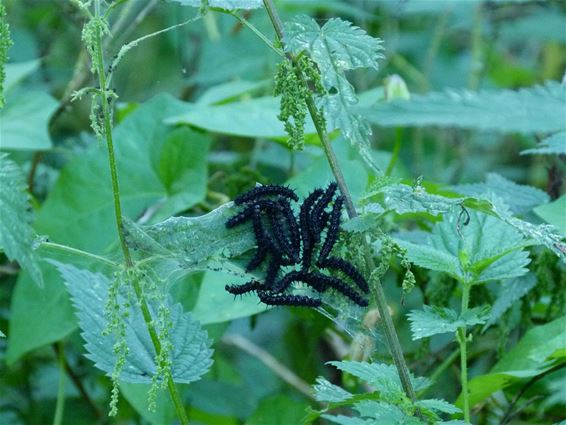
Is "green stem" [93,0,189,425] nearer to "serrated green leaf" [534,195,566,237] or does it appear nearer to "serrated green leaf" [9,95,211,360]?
"serrated green leaf" [534,195,566,237]

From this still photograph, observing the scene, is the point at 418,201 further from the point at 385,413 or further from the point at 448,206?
the point at 385,413

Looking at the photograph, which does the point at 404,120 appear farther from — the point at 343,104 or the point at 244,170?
the point at 244,170

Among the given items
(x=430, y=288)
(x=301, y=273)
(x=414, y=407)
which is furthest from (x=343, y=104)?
(x=430, y=288)

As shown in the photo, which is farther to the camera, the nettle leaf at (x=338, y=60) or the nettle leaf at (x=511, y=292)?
the nettle leaf at (x=511, y=292)

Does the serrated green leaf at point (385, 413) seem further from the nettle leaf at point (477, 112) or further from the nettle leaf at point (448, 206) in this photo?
the nettle leaf at point (477, 112)

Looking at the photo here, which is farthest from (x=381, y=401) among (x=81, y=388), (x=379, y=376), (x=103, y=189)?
(x=81, y=388)

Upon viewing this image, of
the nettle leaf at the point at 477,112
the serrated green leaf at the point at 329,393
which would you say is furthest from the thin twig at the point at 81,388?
the nettle leaf at the point at 477,112
